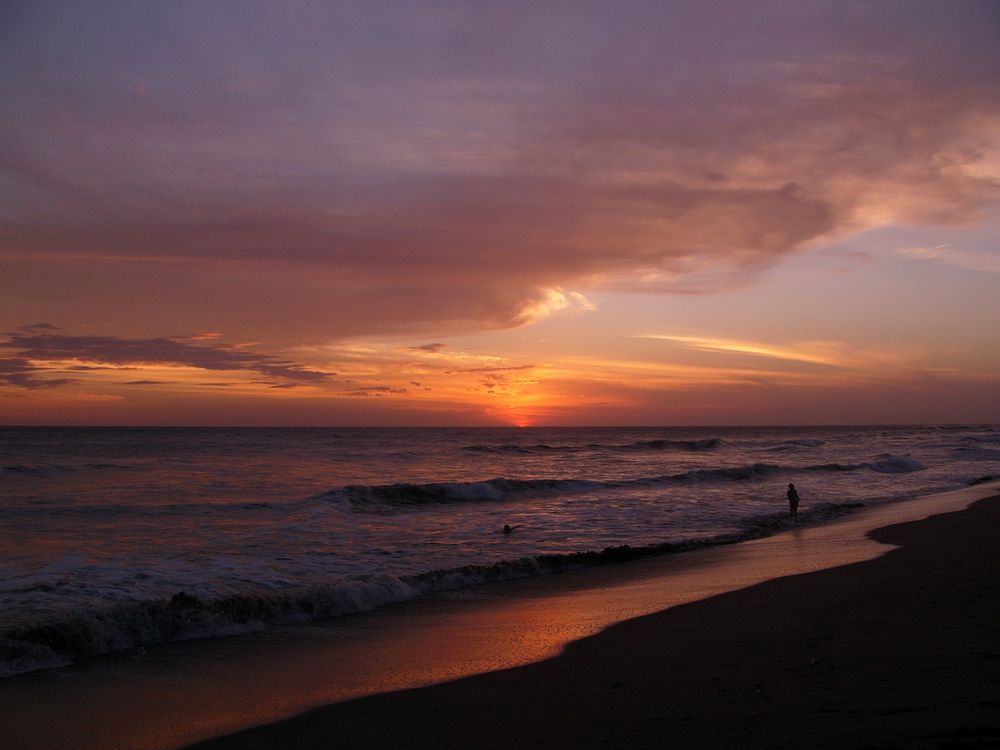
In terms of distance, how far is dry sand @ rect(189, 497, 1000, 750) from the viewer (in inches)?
191

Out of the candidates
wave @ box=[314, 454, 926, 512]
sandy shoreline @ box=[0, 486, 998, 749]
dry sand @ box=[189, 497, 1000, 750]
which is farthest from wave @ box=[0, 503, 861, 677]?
wave @ box=[314, 454, 926, 512]

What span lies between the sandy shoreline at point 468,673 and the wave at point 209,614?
566 mm

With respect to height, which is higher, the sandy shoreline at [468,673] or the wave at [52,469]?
the sandy shoreline at [468,673]

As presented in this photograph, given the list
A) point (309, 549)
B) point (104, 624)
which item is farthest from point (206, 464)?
point (104, 624)

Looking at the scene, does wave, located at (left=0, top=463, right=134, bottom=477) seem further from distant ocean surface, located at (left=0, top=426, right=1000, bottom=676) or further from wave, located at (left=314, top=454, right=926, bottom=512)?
wave, located at (left=314, top=454, right=926, bottom=512)

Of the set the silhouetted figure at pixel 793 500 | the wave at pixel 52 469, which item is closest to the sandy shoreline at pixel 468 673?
the silhouetted figure at pixel 793 500

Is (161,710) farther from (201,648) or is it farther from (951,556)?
(951,556)

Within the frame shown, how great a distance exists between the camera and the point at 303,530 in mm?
19266

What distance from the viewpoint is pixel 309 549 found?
16328mm

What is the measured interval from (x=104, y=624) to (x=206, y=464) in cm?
3710

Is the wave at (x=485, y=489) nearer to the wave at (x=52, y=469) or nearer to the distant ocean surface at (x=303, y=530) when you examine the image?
the distant ocean surface at (x=303, y=530)

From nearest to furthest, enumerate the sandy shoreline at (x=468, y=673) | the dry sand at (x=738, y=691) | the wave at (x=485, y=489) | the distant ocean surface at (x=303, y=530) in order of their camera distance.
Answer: the dry sand at (x=738, y=691) < the sandy shoreline at (x=468, y=673) < the distant ocean surface at (x=303, y=530) < the wave at (x=485, y=489)

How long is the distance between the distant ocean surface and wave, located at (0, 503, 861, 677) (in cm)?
3

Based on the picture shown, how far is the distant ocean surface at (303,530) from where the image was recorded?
10.4 metres
